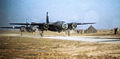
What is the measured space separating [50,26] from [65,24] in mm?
3669

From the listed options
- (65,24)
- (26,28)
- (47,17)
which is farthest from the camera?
(26,28)

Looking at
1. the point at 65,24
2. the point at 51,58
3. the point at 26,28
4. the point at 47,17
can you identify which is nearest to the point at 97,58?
the point at 51,58

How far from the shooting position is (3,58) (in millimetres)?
7297

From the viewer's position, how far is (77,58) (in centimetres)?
714

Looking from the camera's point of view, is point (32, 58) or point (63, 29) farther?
point (63, 29)

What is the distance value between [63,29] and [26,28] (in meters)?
12.6

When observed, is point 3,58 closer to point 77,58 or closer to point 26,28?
point 77,58

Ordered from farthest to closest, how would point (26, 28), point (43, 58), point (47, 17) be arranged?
1. point (26, 28)
2. point (47, 17)
3. point (43, 58)

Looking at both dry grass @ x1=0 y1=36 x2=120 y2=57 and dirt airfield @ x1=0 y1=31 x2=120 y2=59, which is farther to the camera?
dry grass @ x1=0 y1=36 x2=120 y2=57

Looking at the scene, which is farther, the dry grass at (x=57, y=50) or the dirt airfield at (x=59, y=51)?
the dry grass at (x=57, y=50)

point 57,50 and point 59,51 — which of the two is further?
point 57,50

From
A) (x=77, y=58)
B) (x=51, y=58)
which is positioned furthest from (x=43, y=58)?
(x=77, y=58)

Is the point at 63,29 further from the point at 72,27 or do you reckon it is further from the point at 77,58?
the point at 77,58

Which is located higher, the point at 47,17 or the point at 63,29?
the point at 47,17
